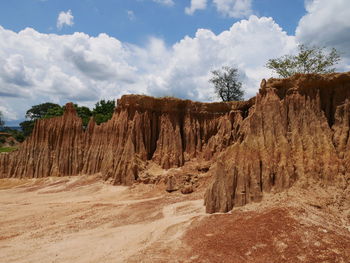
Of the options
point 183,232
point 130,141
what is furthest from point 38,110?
point 183,232

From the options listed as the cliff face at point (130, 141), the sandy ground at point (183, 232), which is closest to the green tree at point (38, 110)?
the cliff face at point (130, 141)

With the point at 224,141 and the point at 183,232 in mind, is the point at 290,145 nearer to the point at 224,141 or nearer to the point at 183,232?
the point at 183,232

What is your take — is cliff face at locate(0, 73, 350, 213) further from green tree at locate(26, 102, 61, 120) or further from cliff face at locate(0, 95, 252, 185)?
green tree at locate(26, 102, 61, 120)

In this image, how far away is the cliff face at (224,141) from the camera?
11516 millimetres

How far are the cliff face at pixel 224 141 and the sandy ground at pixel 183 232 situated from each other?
110cm

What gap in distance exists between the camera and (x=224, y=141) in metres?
22.7

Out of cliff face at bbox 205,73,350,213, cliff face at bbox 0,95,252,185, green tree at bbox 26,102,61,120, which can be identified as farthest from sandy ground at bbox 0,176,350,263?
green tree at bbox 26,102,61,120

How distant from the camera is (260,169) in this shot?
11.7 m

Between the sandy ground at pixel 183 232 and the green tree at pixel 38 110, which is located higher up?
the green tree at pixel 38 110

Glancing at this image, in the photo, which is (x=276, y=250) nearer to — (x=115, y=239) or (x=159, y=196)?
(x=115, y=239)

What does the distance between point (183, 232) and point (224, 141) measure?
1327 cm

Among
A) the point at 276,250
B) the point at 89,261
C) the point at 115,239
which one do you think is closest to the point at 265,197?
the point at 276,250

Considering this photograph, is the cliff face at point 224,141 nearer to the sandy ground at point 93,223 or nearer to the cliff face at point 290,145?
the cliff face at point 290,145

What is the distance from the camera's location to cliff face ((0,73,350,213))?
1152 centimetres
